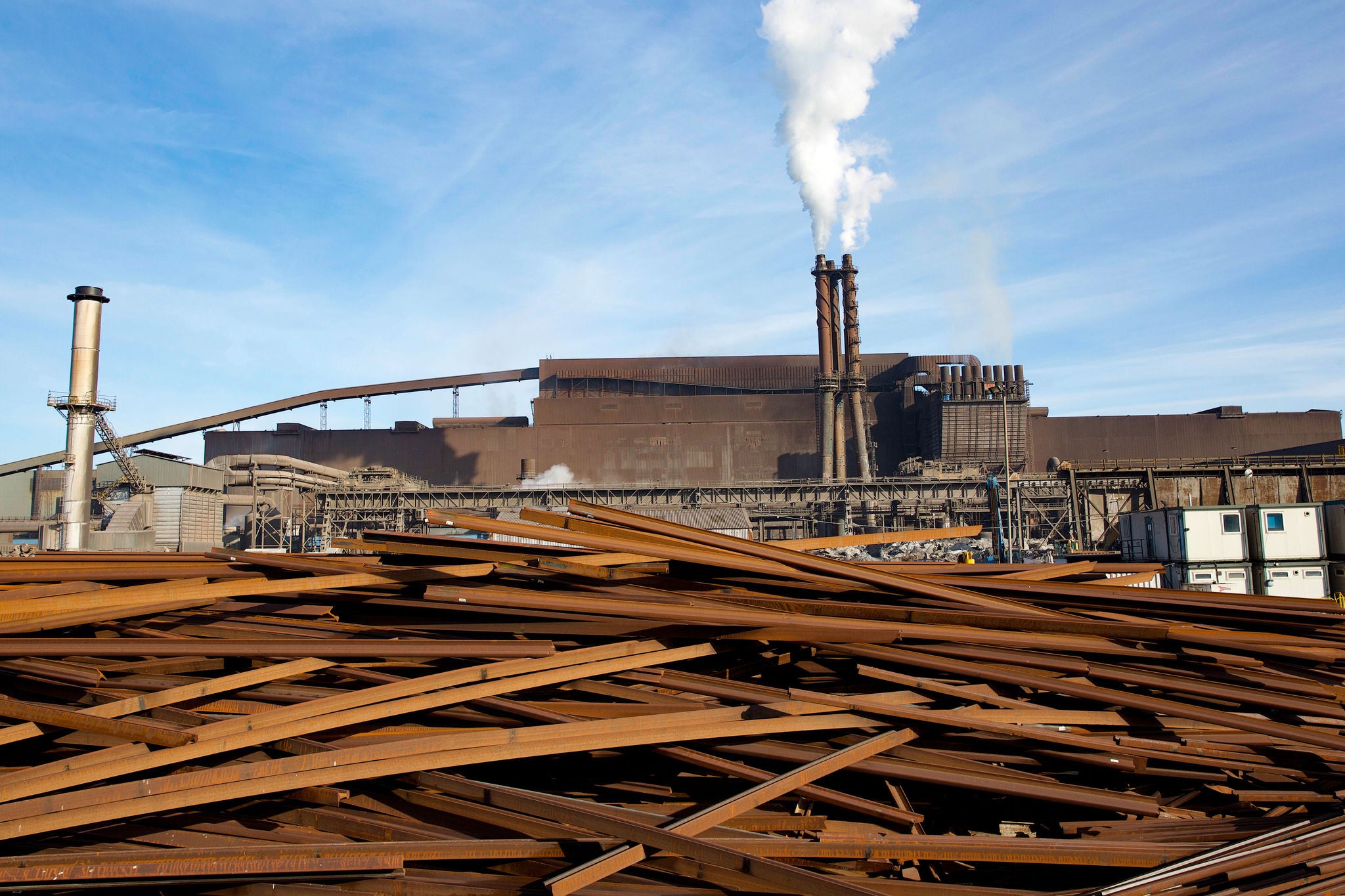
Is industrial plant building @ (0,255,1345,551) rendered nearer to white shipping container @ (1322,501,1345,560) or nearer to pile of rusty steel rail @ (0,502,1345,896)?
white shipping container @ (1322,501,1345,560)

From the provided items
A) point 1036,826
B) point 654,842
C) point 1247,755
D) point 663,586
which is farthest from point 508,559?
point 1247,755

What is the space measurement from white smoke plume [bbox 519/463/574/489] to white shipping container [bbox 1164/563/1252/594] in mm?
39536

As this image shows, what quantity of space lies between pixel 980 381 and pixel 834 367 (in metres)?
9.15

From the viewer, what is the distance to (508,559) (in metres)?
4.39

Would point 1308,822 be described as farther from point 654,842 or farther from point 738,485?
point 738,485

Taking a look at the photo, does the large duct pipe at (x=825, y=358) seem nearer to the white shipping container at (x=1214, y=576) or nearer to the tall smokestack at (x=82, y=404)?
the white shipping container at (x=1214, y=576)

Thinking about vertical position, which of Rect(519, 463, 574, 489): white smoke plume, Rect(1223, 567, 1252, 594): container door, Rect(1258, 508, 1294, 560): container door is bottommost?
Rect(1223, 567, 1252, 594): container door

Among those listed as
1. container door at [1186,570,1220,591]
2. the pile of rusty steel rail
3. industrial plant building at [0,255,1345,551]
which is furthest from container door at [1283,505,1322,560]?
industrial plant building at [0,255,1345,551]

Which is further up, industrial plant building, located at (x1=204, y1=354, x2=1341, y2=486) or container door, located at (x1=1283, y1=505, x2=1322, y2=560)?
industrial plant building, located at (x1=204, y1=354, x2=1341, y2=486)

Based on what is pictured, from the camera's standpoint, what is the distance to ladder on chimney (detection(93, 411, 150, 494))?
35969 mm

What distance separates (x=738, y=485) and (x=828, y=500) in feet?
17.2

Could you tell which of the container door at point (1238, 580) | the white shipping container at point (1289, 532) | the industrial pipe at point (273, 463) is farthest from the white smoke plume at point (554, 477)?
the white shipping container at point (1289, 532)

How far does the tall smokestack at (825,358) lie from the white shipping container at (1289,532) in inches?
1326

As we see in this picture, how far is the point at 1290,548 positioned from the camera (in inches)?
525
